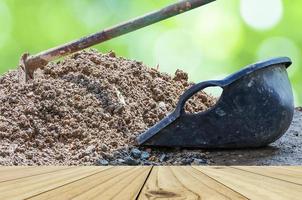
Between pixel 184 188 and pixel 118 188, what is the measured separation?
12 cm

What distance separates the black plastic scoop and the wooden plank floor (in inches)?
76.9

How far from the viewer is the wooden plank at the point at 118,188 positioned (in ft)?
2.67

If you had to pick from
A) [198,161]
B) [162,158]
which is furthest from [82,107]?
[198,161]

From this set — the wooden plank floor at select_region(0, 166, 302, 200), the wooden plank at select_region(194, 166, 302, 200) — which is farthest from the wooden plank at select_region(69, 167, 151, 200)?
the wooden plank at select_region(194, 166, 302, 200)

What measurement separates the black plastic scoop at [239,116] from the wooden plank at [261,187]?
6.48ft

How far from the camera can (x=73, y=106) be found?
3789mm

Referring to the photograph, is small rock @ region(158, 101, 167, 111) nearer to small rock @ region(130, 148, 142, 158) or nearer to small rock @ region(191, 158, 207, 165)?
small rock @ region(130, 148, 142, 158)

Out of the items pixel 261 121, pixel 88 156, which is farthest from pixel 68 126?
pixel 261 121

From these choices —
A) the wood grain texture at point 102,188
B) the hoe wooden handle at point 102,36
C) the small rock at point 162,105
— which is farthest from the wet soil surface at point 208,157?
the wood grain texture at point 102,188

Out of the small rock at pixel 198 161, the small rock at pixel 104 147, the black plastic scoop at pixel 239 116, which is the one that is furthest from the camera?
the small rock at pixel 104 147

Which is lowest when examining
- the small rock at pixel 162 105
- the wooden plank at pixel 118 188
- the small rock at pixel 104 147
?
the wooden plank at pixel 118 188

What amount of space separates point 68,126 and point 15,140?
14.5 inches

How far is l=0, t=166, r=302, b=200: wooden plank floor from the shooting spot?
83cm

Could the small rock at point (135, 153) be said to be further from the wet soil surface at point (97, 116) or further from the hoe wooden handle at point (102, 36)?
the hoe wooden handle at point (102, 36)
